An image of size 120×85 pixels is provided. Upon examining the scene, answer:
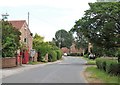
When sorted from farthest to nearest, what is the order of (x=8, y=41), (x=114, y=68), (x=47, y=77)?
(x=8, y=41), (x=114, y=68), (x=47, y=77)

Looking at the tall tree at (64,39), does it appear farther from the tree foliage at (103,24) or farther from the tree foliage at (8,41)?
the tree foliage at (103,24)

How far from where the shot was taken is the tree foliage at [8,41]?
135 ft

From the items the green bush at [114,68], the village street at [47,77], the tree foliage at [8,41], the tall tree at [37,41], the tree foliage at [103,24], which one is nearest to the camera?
the village street at [47,77]

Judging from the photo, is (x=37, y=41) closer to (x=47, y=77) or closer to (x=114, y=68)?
(x=114, y=68)

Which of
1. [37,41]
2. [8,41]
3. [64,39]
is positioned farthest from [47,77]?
[64,39]

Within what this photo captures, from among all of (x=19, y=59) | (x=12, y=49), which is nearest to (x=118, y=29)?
(x=12, y=49)

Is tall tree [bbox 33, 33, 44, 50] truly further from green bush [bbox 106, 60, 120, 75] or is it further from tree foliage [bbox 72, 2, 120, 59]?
green bush [bbox 106, 60, 120, 75]

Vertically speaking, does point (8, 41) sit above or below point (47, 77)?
above

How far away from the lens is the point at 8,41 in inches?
1625

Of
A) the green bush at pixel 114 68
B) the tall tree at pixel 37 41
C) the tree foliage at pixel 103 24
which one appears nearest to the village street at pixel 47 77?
the green bush at pixel 114 68

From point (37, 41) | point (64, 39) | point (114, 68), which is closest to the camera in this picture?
point (114, 68)

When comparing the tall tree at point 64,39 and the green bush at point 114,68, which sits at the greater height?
the tall tree at point 64,39

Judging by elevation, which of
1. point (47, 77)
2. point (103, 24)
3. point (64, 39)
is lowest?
point (47, 77)

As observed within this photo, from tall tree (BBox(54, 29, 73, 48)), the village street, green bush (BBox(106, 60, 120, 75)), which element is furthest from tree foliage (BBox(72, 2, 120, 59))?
tall tree (BBox(54, 29, 73, 48))
